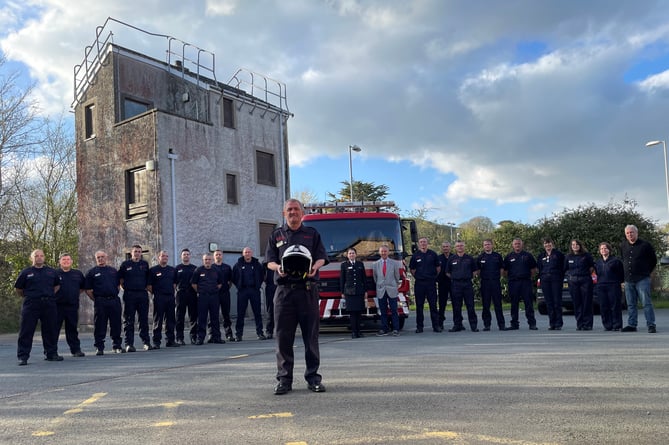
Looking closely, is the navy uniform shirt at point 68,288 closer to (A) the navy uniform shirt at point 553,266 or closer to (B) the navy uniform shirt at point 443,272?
(B) the navy uniform shirt at point 443,272

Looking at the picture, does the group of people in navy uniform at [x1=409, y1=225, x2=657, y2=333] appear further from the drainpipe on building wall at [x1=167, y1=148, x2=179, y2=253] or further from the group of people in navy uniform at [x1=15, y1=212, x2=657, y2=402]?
the drainpipe on building wall at [x1=167, y1=148, x2=179, y2=253]

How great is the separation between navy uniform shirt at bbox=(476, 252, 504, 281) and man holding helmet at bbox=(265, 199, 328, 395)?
759 centimetres

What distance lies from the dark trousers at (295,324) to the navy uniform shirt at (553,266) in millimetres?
8015

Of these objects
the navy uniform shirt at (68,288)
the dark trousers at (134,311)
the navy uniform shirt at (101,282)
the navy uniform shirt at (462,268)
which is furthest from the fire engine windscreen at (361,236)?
the navy uniform shirt at (68,288)

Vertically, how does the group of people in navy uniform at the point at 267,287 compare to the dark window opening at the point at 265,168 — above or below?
below

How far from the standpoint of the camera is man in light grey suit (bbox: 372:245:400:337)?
39.9 feet

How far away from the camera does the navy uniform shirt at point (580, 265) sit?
39.8 feet

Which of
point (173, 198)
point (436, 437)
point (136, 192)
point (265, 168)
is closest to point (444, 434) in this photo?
Result: point (436, 437)

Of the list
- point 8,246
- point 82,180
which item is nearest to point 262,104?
point 82,180

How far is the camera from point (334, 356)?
8.57 metres

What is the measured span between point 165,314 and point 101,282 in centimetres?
150

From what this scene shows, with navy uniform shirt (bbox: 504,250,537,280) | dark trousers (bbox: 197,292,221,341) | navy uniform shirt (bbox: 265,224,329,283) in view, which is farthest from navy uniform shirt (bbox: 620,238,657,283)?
dark trousers (bbox: 197,292,221,341)

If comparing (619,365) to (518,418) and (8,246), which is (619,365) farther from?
(8,246)

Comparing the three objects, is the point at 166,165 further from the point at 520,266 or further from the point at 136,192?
the point at 520,266
